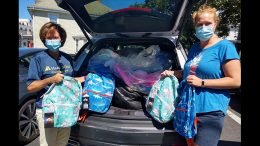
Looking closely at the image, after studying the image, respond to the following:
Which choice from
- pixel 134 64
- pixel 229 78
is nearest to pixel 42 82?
pixel 134 64

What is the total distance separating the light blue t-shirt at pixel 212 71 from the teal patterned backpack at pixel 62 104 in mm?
1225

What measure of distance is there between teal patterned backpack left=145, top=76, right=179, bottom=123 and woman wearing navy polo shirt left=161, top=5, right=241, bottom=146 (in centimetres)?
29

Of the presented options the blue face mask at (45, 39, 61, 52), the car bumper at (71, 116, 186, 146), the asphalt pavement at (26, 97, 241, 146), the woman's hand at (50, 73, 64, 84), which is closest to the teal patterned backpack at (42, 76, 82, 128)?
the woman's hand at (50, 73, 64, 84)

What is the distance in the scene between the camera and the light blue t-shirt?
2.34 m

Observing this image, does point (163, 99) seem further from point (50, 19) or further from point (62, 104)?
point (50, 19)

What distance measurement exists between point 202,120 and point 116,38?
1.77 metres

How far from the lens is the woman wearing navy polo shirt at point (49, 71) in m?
2.79

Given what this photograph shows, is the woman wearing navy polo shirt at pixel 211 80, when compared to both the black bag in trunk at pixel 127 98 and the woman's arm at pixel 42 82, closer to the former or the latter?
the black bag in trunk at pixel 127 98

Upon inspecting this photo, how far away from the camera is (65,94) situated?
283 cm

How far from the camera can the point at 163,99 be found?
276 centimetres

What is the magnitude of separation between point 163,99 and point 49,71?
119 centimetres

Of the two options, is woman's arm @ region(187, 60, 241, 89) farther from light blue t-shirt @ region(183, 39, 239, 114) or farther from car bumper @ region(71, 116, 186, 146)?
car bumper @ region(71, 116, 186, 146)

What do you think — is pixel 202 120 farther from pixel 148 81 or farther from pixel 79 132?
pixel 79 132
